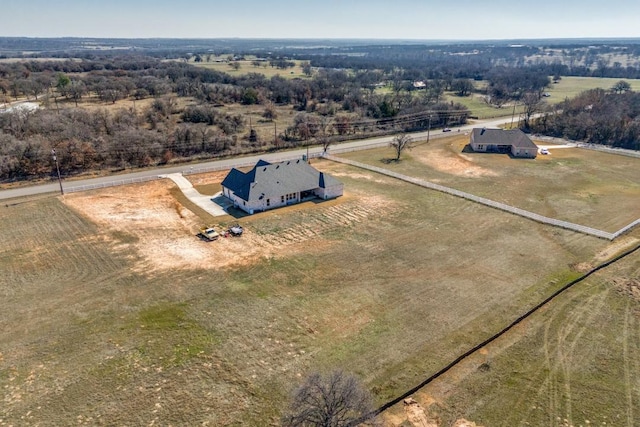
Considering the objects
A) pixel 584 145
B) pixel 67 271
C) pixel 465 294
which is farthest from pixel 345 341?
pixel 584 145

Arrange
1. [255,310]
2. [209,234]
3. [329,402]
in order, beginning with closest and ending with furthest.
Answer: [329,402] < [255,310] < [209,234]

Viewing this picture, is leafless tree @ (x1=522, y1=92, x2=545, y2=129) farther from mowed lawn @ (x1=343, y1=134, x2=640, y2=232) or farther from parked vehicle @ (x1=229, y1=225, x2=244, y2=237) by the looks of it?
parked vehicle @ (x1=229, y1=225, x2=244, y2=237)

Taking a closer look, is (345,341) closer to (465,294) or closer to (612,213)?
(465,294)

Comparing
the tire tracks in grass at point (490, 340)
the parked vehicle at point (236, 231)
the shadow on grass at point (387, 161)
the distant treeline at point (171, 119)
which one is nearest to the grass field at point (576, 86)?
the distant treeline at point (171, 119)

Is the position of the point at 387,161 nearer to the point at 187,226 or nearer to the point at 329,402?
the point at 187,226

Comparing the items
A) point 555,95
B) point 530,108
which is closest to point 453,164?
point 530,108
